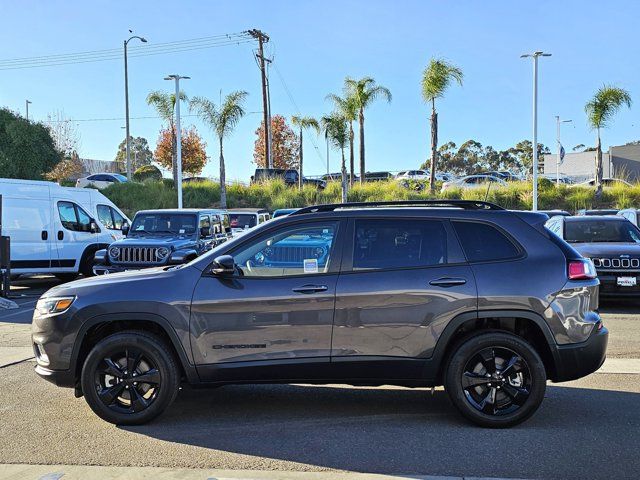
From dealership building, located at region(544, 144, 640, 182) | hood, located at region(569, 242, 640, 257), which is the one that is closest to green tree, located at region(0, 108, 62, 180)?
hood, located at region(569, 242, 640, 257)

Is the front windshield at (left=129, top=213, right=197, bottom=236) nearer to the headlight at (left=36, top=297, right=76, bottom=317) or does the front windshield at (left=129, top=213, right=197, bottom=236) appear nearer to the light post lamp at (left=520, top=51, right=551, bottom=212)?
the headlight at (left=36, top=297, right=76, bottom=317)

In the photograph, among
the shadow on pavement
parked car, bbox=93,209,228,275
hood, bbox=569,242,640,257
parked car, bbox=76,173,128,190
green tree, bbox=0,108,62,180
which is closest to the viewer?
the shadow on pavement

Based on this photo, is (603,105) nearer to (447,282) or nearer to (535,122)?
(535,122)

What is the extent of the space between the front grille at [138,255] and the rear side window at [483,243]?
8.37 m

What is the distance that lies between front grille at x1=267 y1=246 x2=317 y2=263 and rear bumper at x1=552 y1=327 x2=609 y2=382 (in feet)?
7.12

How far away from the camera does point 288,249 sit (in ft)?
18.1

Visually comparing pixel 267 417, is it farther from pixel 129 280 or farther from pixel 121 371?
pixel 129 280

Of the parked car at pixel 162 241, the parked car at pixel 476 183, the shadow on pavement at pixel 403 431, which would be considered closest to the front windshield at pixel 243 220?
the parked car at pixel 162 241

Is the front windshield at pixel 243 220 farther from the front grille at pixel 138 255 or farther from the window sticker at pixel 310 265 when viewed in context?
the window sticker at pixel 310 265

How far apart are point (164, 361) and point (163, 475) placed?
1.13m

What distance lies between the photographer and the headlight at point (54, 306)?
17.9 feet

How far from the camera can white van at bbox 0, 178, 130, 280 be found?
1434cm

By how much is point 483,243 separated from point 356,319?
125 centimetres

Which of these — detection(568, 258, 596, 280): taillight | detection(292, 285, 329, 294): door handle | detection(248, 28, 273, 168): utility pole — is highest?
detection(248, 28, 273, 168): utility pole
